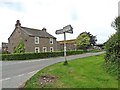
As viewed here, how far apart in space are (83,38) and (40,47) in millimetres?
20232

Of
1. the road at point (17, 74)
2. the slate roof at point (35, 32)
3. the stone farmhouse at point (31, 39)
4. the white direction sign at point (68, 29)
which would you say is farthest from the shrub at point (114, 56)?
the slate roof at point (35, 32)

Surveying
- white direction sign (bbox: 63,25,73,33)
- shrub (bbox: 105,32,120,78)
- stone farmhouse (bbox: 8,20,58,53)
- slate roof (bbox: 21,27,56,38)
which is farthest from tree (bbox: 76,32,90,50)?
shrub (bbox: 105,32,120,78)

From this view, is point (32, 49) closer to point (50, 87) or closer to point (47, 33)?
point (47, 33)

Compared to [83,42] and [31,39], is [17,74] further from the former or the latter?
[83,42]

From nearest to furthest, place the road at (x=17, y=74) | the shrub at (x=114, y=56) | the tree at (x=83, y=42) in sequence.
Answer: the shrub at (x=114, y=56) < the road at (x=17, y=74) < the tree at (x=83, y=42)

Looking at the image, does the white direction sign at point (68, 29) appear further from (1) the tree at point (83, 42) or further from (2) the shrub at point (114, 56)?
(1) the tree at point (83, 42)

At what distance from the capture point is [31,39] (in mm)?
54375

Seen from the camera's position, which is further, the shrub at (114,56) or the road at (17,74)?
the road at (17,74)

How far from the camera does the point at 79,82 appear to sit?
9055mm

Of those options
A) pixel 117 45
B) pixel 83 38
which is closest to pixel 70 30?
pixel 117 45

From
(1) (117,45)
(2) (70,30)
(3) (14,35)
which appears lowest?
(1) (117,45)

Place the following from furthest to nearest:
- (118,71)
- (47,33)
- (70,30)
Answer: (47,33), (70,30), (118,71)

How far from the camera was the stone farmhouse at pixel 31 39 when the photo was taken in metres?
54.6

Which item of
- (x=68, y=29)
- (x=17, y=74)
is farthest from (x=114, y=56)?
(x=17, y=74)
